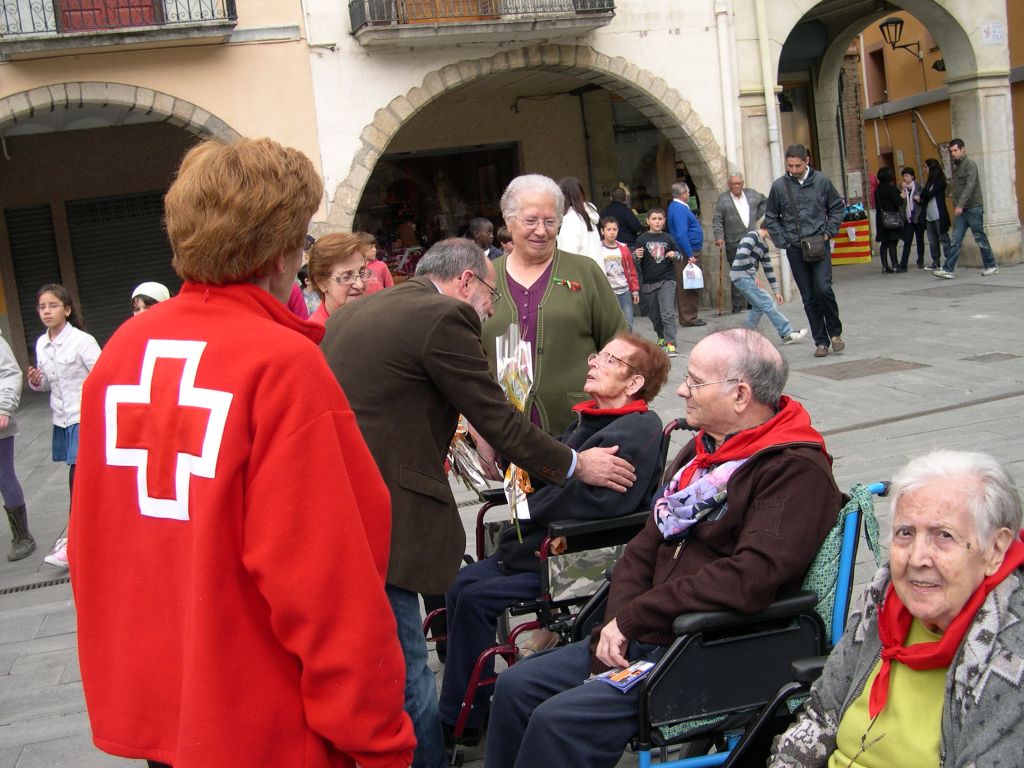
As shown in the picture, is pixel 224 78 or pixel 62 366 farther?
pixel 224 78

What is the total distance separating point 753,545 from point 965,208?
14202 millimetres

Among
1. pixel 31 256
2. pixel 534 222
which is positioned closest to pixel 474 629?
pixel 534 222

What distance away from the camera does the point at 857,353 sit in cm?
1056

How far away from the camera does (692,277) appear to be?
44.8 ft

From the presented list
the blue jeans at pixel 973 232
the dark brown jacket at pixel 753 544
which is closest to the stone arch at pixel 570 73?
the blue jeans at pixel 973 232

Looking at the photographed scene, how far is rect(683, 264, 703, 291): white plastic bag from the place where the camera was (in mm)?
13602

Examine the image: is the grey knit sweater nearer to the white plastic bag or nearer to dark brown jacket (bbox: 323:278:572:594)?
the white plastic bag

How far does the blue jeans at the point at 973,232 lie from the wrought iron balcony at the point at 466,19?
5.68m

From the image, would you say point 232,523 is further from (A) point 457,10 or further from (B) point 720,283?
(B) point 720,283

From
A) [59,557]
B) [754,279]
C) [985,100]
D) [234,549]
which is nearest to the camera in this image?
[234,549]

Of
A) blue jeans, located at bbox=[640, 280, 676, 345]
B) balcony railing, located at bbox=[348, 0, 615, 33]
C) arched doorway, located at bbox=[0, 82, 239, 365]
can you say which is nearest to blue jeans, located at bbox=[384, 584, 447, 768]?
blue jeans, located at bbox=[640, 280, 676, 345]

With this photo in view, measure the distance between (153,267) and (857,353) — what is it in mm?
11745

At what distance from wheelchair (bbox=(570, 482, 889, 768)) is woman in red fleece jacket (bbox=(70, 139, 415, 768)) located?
1.05 meters

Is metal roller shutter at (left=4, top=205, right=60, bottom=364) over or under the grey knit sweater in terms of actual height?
over
